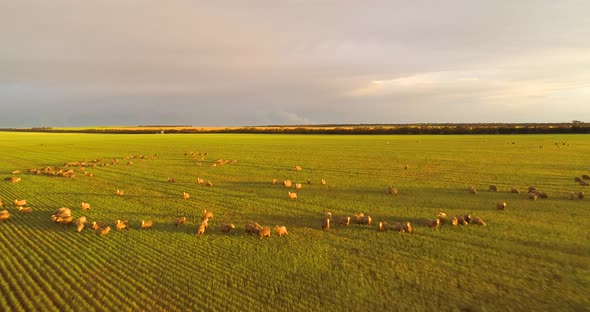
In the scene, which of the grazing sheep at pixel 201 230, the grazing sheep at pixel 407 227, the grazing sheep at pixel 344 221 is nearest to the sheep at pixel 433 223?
the grazing sheep at pixel 407 227

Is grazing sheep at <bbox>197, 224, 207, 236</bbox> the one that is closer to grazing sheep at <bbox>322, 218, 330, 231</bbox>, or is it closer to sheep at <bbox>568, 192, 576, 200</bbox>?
grazing sheep at <bbox>322, 218, 330, 231</bbox>

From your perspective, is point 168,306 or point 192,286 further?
point 192,286

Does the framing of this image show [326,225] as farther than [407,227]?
Yes

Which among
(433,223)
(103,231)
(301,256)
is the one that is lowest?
(301,256)

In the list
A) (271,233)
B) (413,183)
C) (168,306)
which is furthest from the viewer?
(413,183)

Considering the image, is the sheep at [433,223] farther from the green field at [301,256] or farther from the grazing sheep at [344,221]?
the grazing sheep at [344,221]

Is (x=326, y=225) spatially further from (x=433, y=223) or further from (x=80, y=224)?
(x=80, y=224)

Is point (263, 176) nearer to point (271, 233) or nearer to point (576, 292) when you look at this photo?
point (271, 233)

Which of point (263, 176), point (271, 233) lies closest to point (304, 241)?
point (271, 233)

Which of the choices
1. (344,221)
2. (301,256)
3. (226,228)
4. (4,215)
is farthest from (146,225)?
(344,221)

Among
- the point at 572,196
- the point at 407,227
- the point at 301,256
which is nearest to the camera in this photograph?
the point at 301,256

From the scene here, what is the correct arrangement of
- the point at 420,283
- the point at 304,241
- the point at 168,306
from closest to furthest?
1. the point at 168,306
2. the point at 420,283
3. the point at 304,241
